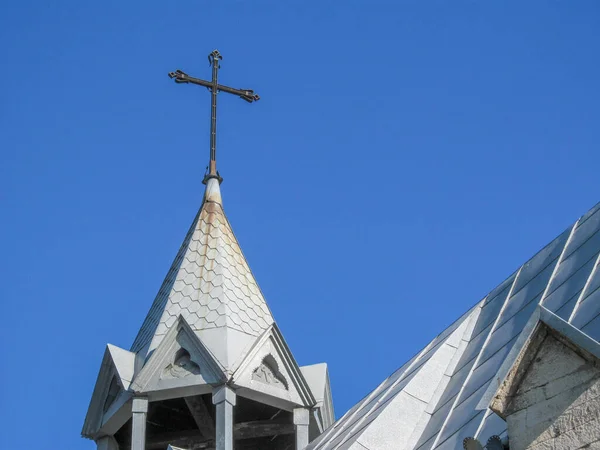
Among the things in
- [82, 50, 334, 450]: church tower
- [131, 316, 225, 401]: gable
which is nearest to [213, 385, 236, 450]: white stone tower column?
[82, 50, 334, 450]: church tower

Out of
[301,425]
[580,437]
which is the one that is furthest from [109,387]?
[580,437]

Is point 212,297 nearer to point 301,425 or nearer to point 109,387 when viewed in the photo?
point 109,387

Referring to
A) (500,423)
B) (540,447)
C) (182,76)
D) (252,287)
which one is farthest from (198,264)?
(540,447)

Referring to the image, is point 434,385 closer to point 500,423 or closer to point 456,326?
point 456,326

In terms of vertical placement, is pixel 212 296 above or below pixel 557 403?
above

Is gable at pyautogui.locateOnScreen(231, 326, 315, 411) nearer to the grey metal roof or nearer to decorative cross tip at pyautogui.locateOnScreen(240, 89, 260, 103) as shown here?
the grey metal roof

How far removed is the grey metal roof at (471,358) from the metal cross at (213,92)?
7.07 metres

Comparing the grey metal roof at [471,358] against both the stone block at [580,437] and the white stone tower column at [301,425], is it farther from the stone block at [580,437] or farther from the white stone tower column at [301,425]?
the stone block at [580,437]

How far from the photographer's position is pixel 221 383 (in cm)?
1911

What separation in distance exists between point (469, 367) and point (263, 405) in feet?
20.3

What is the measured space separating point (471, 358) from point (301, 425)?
4.78 metres

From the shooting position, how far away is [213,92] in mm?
25438

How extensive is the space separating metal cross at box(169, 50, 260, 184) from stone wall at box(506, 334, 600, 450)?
1415cm

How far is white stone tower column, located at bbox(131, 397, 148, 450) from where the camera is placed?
752 inches
